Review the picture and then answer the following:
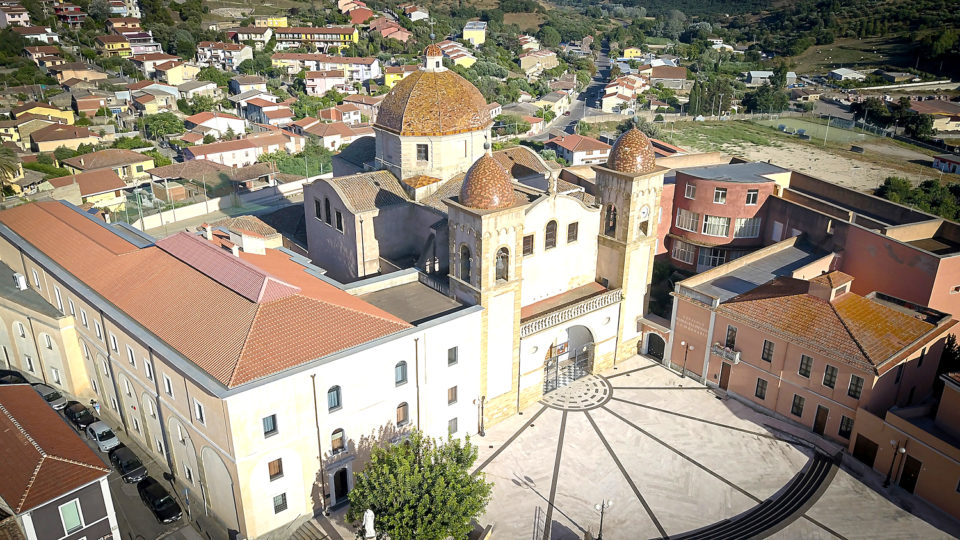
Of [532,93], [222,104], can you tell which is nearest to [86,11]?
[222,104]

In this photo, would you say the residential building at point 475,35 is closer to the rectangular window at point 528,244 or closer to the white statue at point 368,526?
the rectangular window at point 528,244

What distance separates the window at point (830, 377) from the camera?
29.2 metres

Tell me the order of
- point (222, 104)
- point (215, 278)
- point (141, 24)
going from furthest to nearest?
point (141, 24) < point (222, 104) < point (215, 278)

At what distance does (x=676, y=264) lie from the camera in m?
43.5

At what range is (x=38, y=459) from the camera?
72.7ft

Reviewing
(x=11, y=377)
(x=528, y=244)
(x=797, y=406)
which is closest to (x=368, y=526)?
(x=528, y=244)

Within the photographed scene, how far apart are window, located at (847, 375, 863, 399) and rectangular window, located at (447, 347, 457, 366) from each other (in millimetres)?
16706

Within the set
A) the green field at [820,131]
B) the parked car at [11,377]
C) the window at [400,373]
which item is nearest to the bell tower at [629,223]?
the window at [400,373]

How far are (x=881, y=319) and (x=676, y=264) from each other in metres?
14.6

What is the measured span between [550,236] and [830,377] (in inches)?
544

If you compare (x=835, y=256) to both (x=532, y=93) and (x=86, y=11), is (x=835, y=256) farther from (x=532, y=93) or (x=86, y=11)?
(x=86, y=11)

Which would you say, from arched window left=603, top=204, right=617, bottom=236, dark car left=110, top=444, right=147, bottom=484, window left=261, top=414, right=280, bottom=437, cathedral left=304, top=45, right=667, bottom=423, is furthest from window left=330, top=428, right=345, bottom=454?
arched window left=603, top=204, right=617, bottom=236

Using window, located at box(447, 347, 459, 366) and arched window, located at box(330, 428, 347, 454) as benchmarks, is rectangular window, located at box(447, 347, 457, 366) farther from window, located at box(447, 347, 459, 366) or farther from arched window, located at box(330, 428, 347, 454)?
arched window, located at box(330, 428, 347, 454)

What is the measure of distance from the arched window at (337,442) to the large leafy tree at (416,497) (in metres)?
1.90
